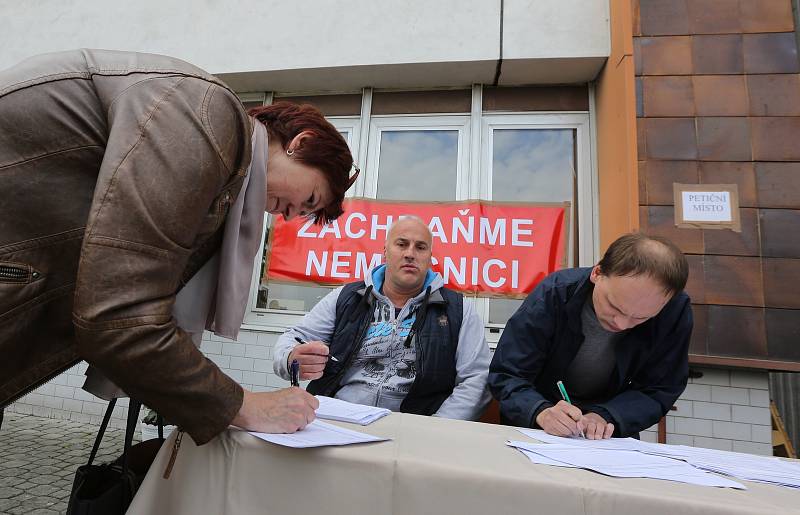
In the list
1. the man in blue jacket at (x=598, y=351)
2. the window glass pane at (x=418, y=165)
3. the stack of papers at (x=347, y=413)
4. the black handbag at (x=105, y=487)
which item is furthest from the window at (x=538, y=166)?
the black handbag at (x=105, y=487)

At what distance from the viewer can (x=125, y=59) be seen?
0.81 meters

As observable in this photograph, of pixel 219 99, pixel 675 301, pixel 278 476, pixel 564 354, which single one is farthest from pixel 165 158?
pixel 675 301

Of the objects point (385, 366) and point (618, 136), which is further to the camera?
point (618, 136)

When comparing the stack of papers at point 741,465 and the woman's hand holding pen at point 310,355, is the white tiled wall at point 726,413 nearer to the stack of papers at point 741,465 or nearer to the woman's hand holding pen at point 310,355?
the stack of papers at point 741,465

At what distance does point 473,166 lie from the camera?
369 cm

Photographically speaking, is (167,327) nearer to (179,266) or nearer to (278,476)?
(179,266)

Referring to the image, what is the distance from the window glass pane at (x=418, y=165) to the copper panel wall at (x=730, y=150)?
1.43 m

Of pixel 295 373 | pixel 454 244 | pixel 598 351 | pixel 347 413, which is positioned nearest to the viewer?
pixel 347 413

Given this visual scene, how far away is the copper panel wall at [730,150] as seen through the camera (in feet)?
8.45

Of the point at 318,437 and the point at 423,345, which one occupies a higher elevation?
the point at 423,345

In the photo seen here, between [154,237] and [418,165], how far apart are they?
3283 mm

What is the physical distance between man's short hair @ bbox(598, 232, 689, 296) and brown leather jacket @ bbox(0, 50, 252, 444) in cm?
115

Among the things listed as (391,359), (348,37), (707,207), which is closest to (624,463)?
(391,359)

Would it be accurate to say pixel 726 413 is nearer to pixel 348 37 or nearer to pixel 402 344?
pixel 402 344
